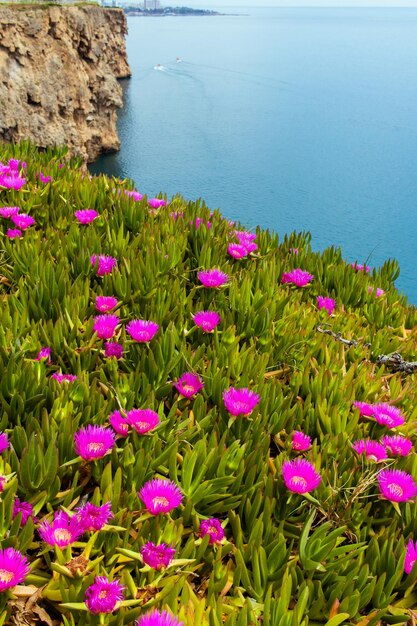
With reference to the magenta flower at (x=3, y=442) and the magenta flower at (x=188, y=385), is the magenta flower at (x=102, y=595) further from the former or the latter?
the magenta flower at (x=188, y=385)

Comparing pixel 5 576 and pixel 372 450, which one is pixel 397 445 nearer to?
pixel 372 450

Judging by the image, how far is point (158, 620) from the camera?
973 millimetres

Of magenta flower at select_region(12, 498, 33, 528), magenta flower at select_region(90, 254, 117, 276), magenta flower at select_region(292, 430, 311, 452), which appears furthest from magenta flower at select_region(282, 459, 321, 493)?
magenta flower at select_region(90, 254, 117, 276)

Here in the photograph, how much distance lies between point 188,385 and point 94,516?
579mm

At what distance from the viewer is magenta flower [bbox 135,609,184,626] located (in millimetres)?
970

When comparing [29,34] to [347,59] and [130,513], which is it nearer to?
[130,513]

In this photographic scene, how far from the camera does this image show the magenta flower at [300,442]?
4.94 feet

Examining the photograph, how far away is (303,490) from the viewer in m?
1.32

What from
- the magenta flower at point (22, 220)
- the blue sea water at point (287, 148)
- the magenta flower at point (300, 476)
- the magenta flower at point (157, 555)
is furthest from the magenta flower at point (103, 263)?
the blue sea water at point (287, 148)

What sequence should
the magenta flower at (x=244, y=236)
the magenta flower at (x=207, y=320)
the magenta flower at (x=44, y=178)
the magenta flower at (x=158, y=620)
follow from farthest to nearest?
1. the magenta flower at (x=44, y=178)
2. the magenta flower at (x=244, y=236)
3. the magenta flower at (x=207, y=320)
4. the magenta flower at (x=158, y=620)

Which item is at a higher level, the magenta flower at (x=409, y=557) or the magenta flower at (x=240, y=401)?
the magenta flower at (x=240, y=401)

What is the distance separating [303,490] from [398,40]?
13716 centimetres

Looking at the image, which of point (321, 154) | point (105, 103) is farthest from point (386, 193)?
point (105, 103)

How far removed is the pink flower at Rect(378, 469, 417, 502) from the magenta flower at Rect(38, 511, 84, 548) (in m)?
0.72
